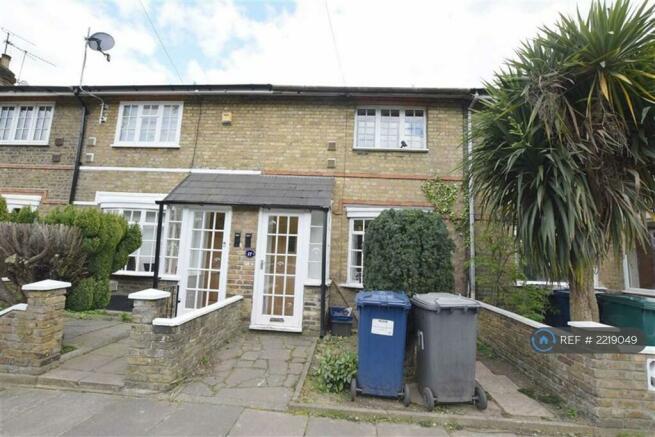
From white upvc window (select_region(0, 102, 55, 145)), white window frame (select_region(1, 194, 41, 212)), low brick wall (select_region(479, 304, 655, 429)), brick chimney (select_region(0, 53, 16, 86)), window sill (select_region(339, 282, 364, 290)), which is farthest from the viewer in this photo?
brick chimney (select_region(0, 53, 16, 86))

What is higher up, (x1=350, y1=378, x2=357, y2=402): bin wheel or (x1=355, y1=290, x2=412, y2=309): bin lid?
(x1=355, y1=290, x2=412, y2=309): bin lid

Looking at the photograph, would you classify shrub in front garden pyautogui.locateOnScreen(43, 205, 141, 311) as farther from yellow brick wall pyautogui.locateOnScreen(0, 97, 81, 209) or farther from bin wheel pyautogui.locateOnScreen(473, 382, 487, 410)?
bin wheel pyautogui.locateOnScreen(473, 382, 487, 410)

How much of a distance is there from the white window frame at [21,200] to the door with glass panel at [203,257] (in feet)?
15.6

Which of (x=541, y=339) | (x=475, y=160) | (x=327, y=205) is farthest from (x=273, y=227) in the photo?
(x=541, y=339)

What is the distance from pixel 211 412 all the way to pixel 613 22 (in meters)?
6.85

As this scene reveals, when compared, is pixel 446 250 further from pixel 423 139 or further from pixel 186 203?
pixel 186 203

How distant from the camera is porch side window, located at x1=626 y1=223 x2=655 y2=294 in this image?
706cm

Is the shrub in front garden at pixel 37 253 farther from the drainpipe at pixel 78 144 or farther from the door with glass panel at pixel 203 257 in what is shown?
the drainpipe at pixel 78 144

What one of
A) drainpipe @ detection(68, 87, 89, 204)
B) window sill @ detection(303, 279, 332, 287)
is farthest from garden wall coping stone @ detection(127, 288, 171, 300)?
drainpipe @ detection(68, 87, 89, 204)

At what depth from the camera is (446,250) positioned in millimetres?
4906

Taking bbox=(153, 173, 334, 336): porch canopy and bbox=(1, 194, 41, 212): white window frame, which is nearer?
bbox=(153, 173, 334, 336): porch canopy

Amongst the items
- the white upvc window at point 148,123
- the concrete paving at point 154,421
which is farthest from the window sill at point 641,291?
the white upvc window at point 148,123

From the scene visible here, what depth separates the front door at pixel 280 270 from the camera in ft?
20.5

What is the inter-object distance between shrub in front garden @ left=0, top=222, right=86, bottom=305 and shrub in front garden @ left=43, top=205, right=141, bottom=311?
6.2 inches
